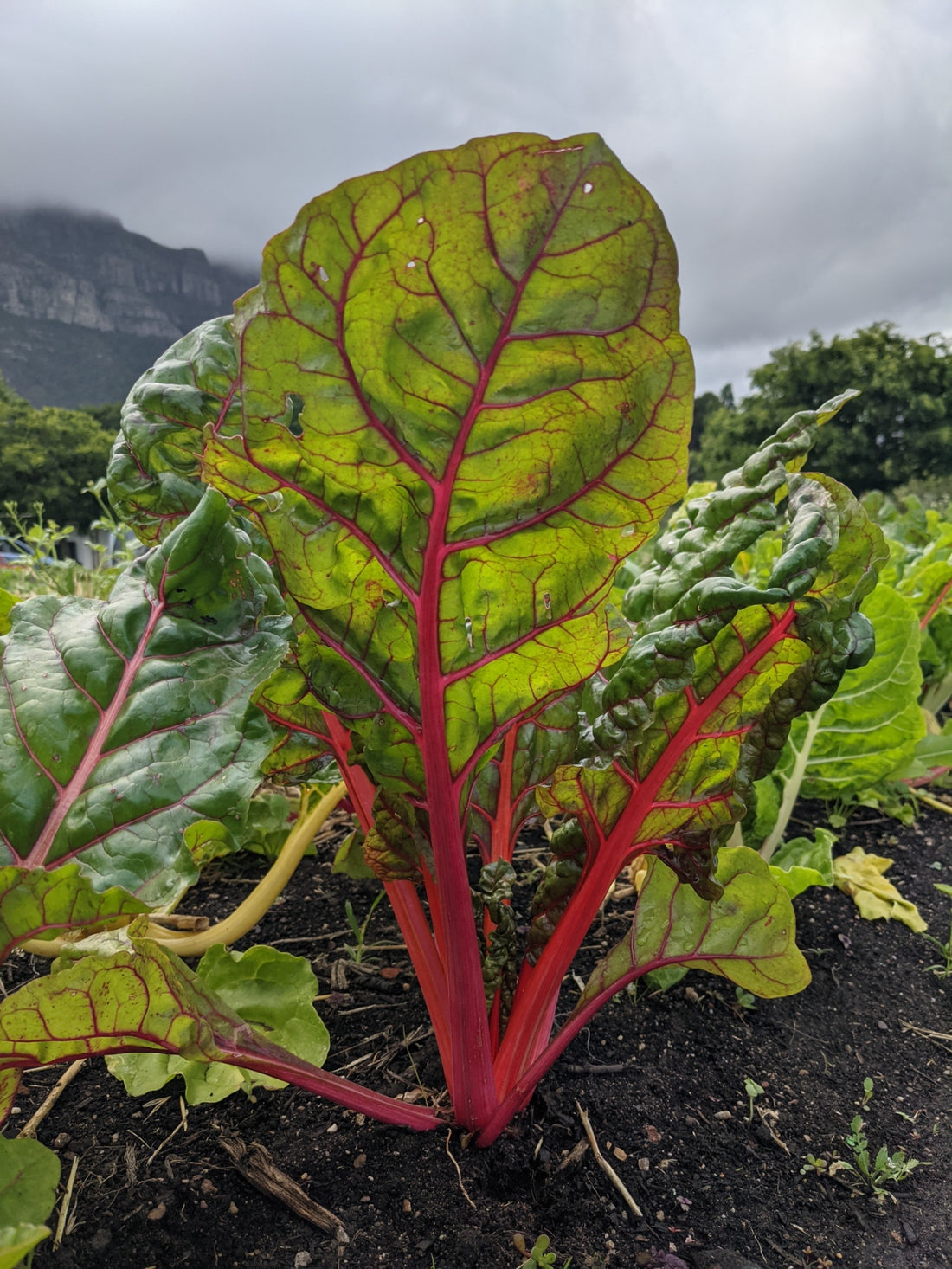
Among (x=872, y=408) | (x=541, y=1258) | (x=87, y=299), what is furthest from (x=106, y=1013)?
(x=87, y=299)

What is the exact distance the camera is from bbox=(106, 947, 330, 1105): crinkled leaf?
1040 millimetres

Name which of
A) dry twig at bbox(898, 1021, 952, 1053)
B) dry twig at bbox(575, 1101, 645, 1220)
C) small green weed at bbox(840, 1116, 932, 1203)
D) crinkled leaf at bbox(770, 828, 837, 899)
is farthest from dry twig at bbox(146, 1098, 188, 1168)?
dry twig at bbox(898, 1021, 952, 1053)

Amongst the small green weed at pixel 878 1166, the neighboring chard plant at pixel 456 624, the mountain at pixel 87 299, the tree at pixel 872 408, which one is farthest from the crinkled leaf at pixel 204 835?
the mountain at pixel 87 299

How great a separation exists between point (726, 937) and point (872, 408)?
3163 centimetres

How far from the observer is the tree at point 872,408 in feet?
89.3

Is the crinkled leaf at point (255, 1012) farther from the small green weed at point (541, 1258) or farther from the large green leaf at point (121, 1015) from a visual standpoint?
the small green weed at point (541, 1258)

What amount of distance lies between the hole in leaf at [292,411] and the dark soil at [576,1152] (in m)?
0.97

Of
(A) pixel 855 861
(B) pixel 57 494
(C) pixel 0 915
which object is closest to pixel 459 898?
(C) pixel 0 915

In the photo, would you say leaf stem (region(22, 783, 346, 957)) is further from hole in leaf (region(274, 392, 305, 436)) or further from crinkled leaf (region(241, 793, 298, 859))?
hole in leaf (region(274, 392, 305, 436))

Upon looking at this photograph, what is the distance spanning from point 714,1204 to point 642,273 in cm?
120

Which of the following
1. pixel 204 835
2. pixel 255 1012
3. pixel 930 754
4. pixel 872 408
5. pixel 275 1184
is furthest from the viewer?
pixel 872 408

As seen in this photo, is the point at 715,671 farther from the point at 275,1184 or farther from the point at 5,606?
the point at 5,606

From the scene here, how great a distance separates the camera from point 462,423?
29.2 inches

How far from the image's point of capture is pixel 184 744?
89 centimetres
